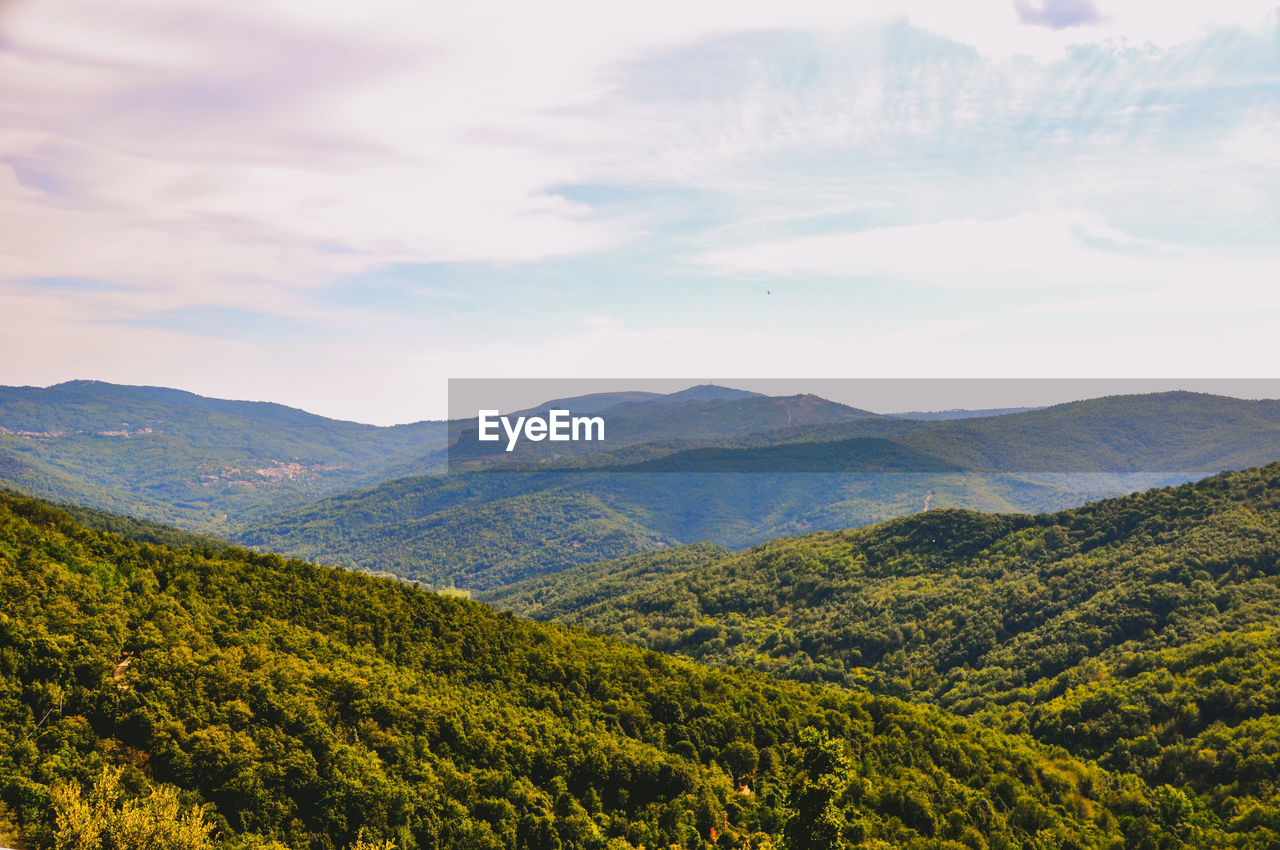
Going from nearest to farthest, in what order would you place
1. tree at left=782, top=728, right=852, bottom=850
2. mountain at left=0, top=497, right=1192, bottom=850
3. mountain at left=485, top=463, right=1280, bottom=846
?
tree at left=782, top=728, right=852, bottom=850 < mountain at left=0, top=497, right=1192, bottom=850 < mountain at left=485, top=463, right=1280, bottom=846

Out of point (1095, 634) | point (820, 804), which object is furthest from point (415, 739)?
point (1095, 634)

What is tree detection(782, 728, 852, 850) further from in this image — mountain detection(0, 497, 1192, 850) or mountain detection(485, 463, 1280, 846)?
mountain detection(485, 463, 1280, 846)

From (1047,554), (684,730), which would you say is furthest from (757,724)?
(1047,554)

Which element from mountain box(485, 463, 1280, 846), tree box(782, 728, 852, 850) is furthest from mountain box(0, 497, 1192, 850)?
mountain box(485, 463, 1280, 846)

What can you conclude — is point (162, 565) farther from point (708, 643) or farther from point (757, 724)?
point (708, 643)

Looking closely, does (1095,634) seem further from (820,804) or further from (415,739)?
(415,739)
